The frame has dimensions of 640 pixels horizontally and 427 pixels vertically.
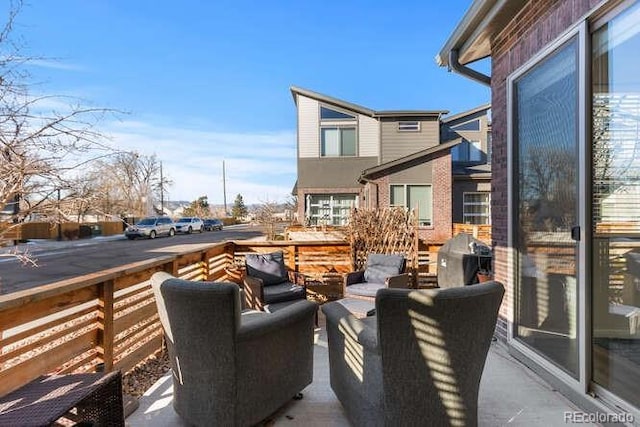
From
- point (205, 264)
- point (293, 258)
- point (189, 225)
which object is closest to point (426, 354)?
point (205, 264)

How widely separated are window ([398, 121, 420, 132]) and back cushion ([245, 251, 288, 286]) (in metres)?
11.7

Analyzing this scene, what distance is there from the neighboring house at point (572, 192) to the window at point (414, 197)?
9699mm

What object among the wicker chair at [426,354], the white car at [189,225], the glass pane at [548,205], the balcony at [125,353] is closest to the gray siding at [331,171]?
the balcony at [125,353]

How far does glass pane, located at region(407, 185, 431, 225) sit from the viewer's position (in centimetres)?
1304

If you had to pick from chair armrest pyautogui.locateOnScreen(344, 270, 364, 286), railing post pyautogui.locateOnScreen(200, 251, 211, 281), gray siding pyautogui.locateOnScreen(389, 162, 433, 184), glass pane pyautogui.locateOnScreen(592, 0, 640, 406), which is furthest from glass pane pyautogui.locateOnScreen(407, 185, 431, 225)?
glass pane pyautogui.locateOnScreen(592, 0, 640, 406)

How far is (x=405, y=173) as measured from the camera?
42.9 ft

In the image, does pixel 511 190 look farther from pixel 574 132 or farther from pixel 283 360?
pixel 283 360

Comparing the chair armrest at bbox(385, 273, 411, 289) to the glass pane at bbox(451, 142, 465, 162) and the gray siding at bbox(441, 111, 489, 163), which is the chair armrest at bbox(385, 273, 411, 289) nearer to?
the glass pane at bbox(451, 142, 465, 162)

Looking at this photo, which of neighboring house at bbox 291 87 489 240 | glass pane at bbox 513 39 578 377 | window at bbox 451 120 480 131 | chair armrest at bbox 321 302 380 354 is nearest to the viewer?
chair armrest at bbox 321 302 380 354

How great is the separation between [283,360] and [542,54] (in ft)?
9.61

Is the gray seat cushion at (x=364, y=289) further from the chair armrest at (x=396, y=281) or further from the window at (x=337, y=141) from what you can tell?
the window at (x=337, y=141)

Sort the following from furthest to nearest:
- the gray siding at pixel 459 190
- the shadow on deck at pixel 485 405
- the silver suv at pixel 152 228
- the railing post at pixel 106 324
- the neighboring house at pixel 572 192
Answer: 1. the silver suv at pixel 152 228
2. the gray siding at pixel 459 190
3. the railing post at pixel 106 324
4. the shadow on deck at pixel 485 405
5. the neighboring house at pixel 572 192

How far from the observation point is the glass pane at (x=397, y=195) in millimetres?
13094

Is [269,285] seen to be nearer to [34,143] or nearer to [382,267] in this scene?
[382,267]
